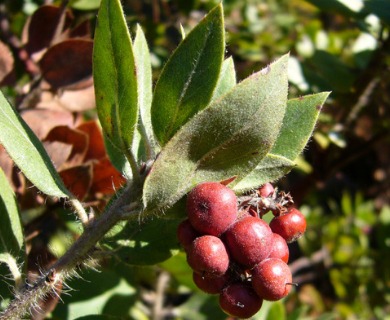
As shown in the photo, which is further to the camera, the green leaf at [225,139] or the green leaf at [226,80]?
the green leaf at [226,80]

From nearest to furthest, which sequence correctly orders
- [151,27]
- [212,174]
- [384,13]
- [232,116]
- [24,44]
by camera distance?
[232,116]
[212,174]
[384,13]
[24,44]
[151,27]

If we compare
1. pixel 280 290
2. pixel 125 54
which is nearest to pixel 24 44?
pixel 125 54

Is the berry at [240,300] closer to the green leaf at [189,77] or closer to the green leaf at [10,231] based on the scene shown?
the green leaf at [189,77]

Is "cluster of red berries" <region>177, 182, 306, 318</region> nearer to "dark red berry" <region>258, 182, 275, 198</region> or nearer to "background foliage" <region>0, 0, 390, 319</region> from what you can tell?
"dark red berry" <region>258, 182, 275, 198</region>

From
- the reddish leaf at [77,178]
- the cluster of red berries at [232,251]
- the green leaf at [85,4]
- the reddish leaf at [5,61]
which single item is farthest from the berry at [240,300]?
the green leaf at [85,4]

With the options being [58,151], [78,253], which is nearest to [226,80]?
[78,253]

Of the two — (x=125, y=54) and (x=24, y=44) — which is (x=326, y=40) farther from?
(x=125, y=54)

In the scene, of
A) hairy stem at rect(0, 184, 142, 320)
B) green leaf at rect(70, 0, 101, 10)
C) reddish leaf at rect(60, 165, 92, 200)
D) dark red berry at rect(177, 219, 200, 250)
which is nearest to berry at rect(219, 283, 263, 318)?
dark red berry at rect(177, 219, 200, 250)

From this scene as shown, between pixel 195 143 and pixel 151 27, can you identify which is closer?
pixel 195 143
